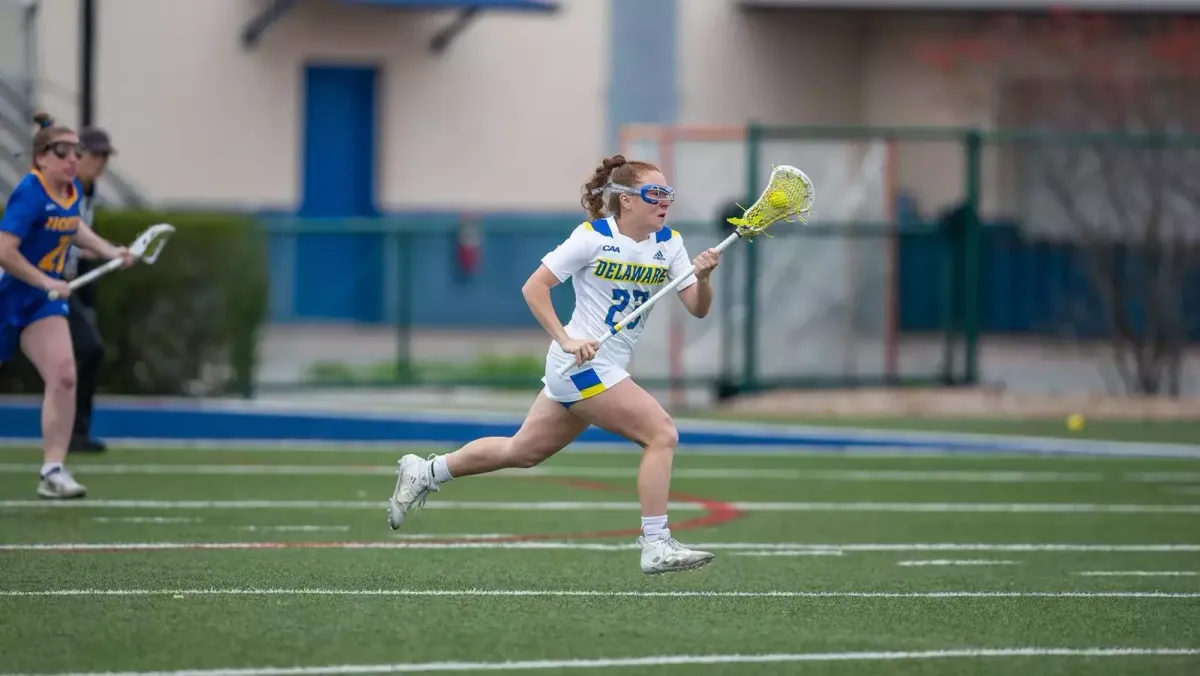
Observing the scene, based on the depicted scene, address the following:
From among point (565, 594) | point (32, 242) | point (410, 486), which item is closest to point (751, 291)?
point (32, 242)

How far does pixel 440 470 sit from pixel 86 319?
4947 millimetres

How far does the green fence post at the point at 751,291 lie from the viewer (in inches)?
797

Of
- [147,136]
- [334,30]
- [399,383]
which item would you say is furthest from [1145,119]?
[147,136]

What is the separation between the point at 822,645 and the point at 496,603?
1505 millimetres

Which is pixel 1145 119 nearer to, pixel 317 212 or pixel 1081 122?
pixel 1081 122

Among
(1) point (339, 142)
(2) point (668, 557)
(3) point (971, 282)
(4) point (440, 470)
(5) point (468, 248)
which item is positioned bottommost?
(2) point (668, 557)

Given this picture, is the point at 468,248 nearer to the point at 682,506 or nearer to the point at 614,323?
the point at 682,506

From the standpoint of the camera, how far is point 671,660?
7109mm

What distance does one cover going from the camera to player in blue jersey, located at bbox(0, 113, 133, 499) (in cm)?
1191

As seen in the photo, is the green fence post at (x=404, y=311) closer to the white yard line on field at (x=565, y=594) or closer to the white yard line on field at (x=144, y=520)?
the white yard line on field at (x=144, y=520)

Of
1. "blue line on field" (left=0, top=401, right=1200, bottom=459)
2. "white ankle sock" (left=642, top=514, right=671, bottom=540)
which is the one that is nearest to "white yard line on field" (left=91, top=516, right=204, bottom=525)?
"white ankle sock" (left=642, top=514, right=671, bottom=540)

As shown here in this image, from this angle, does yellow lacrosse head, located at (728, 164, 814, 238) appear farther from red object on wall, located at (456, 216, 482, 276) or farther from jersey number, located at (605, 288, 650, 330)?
red object on wall, located at (456, 216, 482, 276)

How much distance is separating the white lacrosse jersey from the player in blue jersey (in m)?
3.86

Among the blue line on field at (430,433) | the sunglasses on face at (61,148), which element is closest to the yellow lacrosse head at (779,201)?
the sunglasses on face at (61,148)
